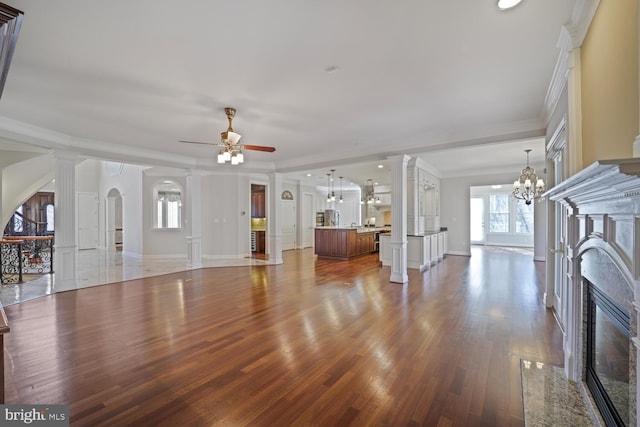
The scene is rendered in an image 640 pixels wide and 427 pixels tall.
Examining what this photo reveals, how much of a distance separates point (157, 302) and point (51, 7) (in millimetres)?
3739

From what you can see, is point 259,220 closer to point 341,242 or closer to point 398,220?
point 341,242

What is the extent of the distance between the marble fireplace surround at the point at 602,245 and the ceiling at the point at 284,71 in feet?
4.47

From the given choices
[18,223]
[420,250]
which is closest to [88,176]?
[18,223]

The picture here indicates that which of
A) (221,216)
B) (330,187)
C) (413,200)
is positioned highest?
(330,187)

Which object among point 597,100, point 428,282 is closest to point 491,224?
point 428,282

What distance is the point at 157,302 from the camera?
169 inches

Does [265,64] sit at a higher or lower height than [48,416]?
higher

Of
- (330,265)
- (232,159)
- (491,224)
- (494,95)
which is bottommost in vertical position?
(330,265)

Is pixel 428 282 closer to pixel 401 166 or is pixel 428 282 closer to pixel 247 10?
pixel 401 166

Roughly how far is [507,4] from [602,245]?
1673 mm

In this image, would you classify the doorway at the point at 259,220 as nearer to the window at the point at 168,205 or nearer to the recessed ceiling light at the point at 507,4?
the window at the point at 168,205

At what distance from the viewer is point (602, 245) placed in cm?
166

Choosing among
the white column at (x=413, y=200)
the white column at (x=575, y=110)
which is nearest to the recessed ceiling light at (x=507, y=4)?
the white column at (x=575, y=110)

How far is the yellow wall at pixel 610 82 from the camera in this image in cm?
146
